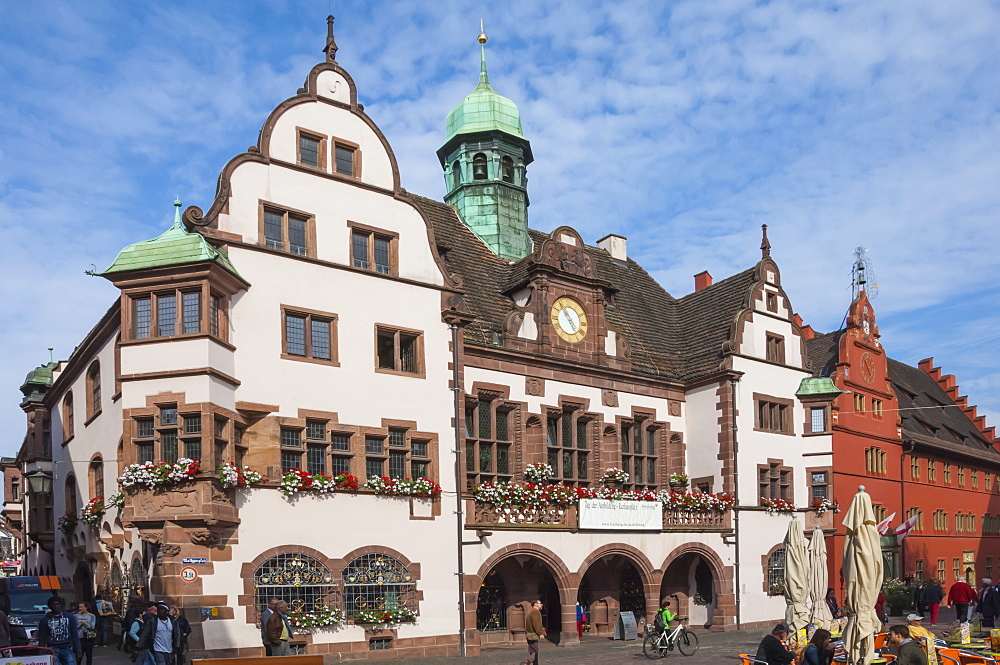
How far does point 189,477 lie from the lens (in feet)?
68.3

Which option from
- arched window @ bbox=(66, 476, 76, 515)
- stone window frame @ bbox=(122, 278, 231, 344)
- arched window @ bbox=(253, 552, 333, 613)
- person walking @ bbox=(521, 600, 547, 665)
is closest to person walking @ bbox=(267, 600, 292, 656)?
arched window @ bbox=(253, 552, 333, 613)

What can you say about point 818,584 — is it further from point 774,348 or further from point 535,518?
point 774,348

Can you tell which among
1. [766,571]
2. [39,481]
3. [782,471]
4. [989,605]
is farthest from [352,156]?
[989,605]

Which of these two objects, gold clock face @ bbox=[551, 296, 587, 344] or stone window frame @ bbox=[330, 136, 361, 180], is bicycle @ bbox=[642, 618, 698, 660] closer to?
gold clock face @ bbox=[551, 296, 587, 344]

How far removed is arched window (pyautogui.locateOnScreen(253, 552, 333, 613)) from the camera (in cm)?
2206

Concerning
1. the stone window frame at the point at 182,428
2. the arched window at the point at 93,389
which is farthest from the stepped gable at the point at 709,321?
the arched window at the point at 93,389

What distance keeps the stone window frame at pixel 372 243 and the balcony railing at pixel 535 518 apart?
6.29 metres

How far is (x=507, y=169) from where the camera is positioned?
115 ft

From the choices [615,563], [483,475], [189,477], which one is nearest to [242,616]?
[189,477]

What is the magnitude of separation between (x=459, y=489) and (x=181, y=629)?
793cm

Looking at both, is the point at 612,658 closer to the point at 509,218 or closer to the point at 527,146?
the point at 509,218

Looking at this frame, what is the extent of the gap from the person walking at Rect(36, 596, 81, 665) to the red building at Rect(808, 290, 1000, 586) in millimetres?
25824

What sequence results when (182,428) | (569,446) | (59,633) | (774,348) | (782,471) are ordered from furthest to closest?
(774,348) → (782,471) → (569,446) → (182,428) → (59,633)

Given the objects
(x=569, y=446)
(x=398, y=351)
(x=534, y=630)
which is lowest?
(x=534, y=630)
